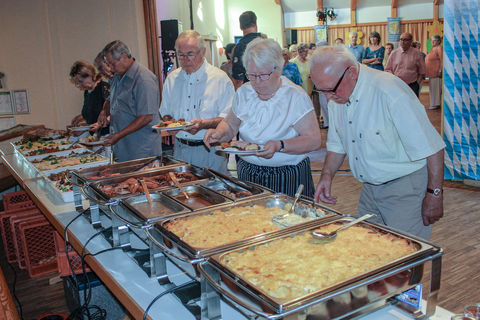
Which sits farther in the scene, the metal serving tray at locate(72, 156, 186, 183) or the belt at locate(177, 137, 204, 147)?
the belt at locate(177, 137, 204, 147)

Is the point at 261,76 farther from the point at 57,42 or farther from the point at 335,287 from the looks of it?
the point at 57,42

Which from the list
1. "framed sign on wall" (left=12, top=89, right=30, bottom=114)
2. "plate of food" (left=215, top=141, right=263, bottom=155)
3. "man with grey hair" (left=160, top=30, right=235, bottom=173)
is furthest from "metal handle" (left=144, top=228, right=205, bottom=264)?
"framed sign on wall" (left=12, top=89, right=30, bottom=114)

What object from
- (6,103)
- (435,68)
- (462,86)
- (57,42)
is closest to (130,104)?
(462,86)

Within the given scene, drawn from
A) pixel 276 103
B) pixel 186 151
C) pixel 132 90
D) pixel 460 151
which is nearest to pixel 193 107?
pixel 186 151

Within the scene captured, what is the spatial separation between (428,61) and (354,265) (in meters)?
9.52

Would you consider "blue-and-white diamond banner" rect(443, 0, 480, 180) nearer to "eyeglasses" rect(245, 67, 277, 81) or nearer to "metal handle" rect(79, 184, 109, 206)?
"eyeglasses" rect(245, 67, 277, 81)

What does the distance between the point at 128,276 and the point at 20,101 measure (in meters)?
4.80

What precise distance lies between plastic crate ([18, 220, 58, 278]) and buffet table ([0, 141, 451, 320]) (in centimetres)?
68

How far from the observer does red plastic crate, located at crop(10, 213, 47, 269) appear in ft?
9.27

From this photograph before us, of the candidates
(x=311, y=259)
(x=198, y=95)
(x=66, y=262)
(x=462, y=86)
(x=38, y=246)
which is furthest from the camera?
(x=462, y=86)

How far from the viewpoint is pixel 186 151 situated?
2.69 m

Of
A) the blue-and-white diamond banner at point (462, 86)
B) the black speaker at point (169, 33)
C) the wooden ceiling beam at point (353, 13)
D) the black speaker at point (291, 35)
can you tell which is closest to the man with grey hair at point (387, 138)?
the blue-and-white diamond banner at point (462, 86)

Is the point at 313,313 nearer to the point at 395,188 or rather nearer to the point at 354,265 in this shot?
the point at 354,265

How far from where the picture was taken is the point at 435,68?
9.44 meters
